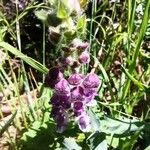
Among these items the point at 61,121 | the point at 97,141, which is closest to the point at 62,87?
the point at 61,121

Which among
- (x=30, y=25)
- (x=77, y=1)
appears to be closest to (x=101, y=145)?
(x=77, y=1)

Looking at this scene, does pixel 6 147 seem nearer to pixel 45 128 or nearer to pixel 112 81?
pixel 45 128

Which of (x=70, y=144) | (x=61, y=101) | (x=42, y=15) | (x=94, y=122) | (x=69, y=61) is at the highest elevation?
(x=42, y=15)

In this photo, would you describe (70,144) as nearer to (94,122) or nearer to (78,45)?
(94,122)

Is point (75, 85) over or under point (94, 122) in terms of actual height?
over

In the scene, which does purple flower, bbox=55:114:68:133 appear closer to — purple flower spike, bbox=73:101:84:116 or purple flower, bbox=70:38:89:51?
purple flower spike, bbox=73:101:84:116

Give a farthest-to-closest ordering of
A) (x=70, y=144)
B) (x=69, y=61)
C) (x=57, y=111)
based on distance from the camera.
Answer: (x=70, y=144), (x=57, y=111), (x=69, y=61)

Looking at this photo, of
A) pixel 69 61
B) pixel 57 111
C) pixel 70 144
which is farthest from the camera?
pixel 70 144
